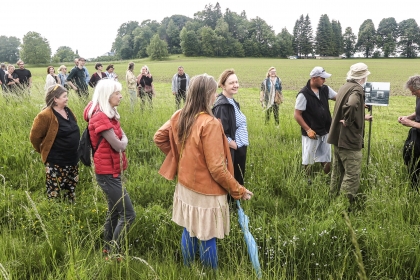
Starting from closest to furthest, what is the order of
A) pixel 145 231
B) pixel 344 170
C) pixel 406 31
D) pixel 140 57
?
pixel 145 231 < pixel 344 170 < pixel 406 31 < pixel 140 57

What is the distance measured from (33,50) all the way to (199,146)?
93401 millimetres

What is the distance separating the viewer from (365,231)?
10.3 ft

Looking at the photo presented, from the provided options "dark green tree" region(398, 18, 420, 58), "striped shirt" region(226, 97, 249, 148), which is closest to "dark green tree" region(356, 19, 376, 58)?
"dark green tree" region(398, 18, 420, 58)

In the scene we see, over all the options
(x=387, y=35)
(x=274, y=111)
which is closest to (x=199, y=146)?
(x=274, y=111)

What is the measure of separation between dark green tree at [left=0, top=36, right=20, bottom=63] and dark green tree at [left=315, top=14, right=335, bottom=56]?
106 metres

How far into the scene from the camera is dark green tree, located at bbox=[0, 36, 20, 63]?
113 m

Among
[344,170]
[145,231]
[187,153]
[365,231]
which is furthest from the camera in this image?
[344,170]

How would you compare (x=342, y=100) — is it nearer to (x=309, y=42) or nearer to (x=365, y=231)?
(x=365, y=231)

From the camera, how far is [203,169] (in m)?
2.71

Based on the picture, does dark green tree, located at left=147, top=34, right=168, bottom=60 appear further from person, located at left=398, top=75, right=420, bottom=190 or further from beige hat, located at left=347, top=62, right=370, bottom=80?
person, located at left=398, top=75, right=420, bottom=190

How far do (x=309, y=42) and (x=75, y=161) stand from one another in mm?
108355

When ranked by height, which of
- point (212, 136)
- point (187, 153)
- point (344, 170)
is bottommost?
point (344, 170)

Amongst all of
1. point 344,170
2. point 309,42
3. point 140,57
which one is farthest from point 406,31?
point 344,170

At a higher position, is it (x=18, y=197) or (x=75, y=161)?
(x=75, y=161)
